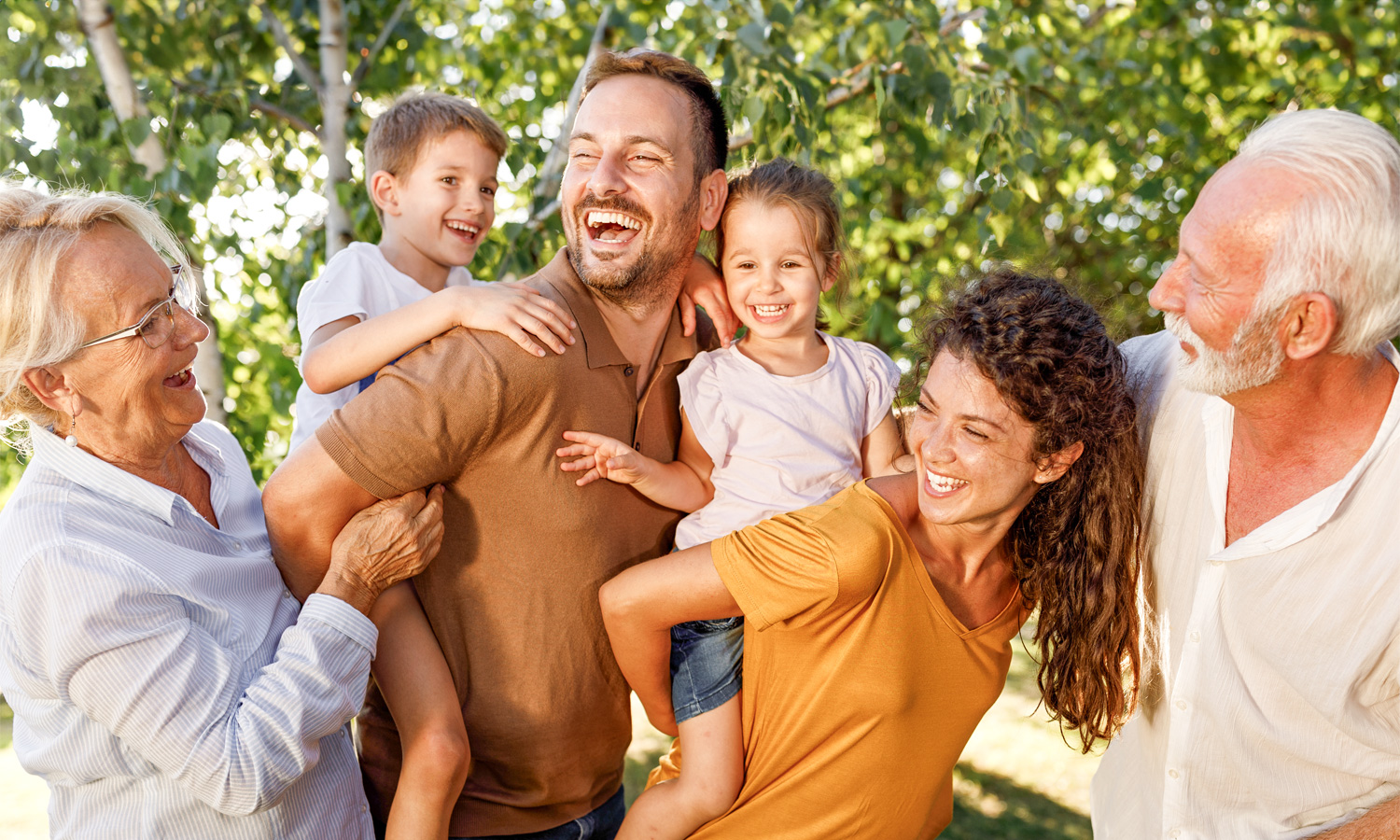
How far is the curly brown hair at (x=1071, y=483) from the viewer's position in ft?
6.51

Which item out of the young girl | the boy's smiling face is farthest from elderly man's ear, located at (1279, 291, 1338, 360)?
the boy's smiling face

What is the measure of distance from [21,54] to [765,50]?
2734 mm

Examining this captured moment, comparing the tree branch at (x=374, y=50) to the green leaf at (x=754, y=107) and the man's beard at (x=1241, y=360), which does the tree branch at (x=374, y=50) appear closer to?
the green leaf at (x=754, y=107)

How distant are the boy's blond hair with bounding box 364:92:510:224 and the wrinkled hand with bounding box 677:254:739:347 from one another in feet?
3.47

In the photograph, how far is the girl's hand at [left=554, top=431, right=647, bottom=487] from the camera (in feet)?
7.02

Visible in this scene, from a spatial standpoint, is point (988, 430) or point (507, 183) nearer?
point (988, 430)

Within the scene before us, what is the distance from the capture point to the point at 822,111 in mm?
3566

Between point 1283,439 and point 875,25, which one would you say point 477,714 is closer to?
point 1283,439

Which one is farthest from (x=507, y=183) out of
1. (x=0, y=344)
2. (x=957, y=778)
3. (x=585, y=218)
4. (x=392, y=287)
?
(x=957, y=778)

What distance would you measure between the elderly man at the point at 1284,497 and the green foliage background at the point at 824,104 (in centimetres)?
46

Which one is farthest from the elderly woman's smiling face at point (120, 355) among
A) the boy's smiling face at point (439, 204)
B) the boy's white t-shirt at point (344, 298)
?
the boy's smiling face at point (439, 204)

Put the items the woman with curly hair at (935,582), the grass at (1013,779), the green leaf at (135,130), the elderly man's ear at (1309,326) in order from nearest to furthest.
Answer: the elderly man's ear at (1309,326)
the woman with curly hair at (935,582)
the green leaf at (135,130)
the grass at (1013,779)

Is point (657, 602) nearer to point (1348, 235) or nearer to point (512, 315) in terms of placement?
point (512, 315)

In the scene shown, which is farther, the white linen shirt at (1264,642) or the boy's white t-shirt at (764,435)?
the boy's white t-shirt at (764,435)
